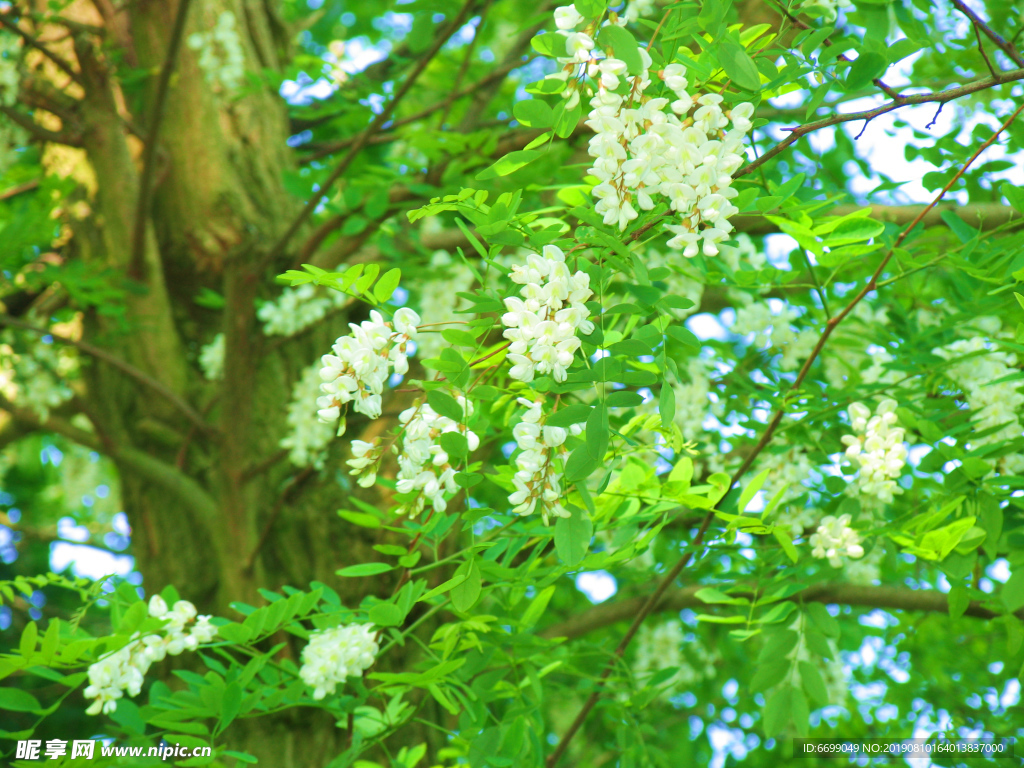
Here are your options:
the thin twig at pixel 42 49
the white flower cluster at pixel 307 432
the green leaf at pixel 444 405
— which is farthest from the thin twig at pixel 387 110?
the green leaf at pixel 444 405

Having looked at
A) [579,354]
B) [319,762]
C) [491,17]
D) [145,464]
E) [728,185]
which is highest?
[491,17]

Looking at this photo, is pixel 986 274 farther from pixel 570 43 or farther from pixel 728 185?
pixel 570 43

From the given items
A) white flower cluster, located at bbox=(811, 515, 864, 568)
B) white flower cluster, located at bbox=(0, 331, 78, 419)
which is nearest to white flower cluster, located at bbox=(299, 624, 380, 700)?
white flower cluster, located at bbox=(811, 515, 864, 568)

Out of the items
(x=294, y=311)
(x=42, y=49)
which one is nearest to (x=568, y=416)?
(x=294, y=311)

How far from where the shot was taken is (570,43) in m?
0.88

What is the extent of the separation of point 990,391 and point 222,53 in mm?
2945

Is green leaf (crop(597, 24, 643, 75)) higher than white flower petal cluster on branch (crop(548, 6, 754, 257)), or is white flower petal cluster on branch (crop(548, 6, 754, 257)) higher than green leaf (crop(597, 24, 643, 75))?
green leaf (crop(597, 24, 643, 75))

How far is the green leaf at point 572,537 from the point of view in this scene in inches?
39.1

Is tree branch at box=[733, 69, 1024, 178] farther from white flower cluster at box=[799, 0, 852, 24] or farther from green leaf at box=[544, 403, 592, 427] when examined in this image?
green leaf at box=[544, 403, 592, 427]

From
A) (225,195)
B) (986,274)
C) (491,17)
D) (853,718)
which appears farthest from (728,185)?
(491,17)

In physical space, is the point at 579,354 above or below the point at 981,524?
above

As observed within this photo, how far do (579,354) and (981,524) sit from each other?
841 millimetres

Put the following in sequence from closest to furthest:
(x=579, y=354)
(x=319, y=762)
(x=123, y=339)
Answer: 1. (x=579, y=354)
2. (x=319, y=762)
3. (x=123, y=339)

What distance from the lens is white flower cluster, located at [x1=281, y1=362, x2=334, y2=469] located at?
233 centimetres
